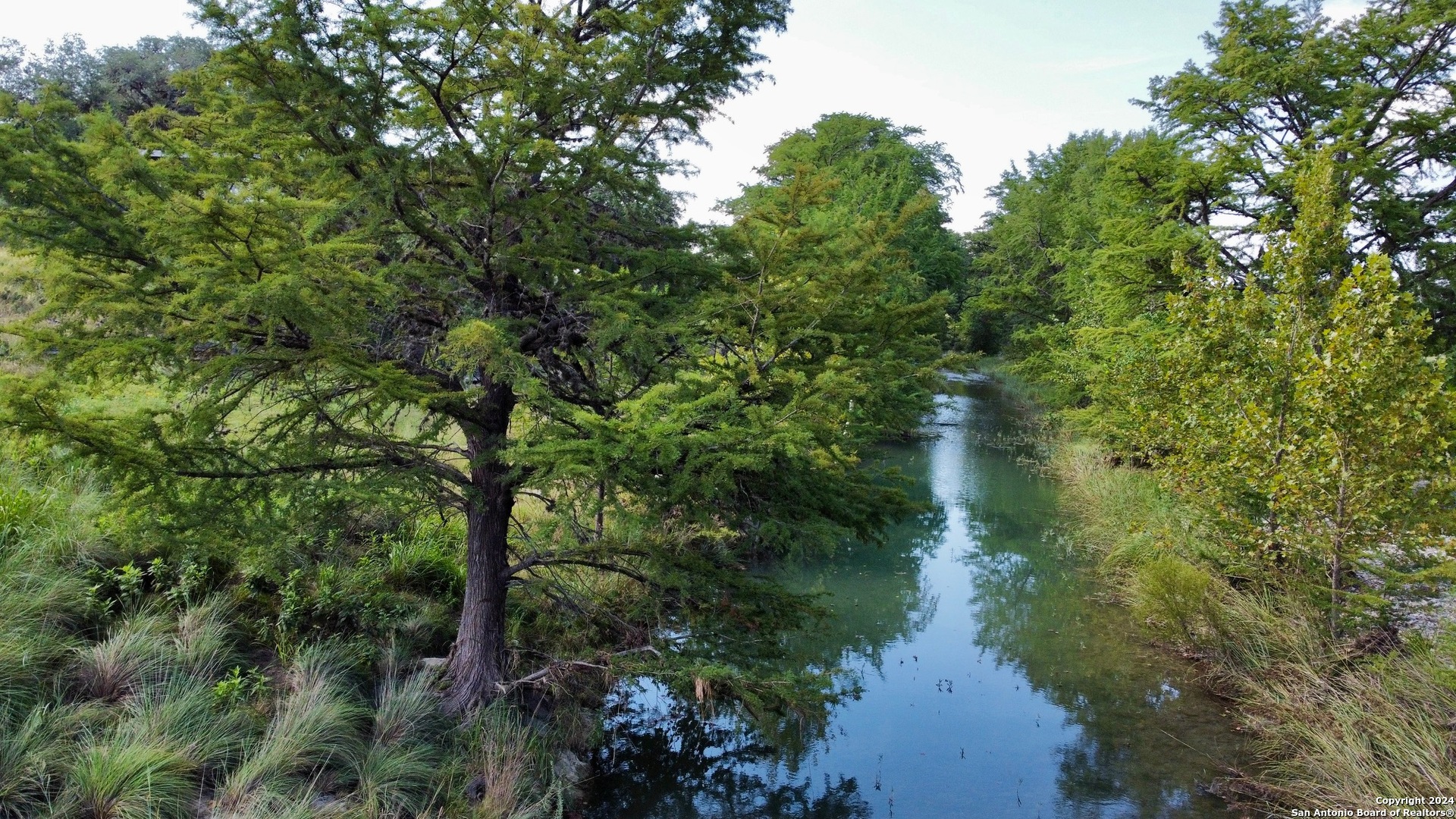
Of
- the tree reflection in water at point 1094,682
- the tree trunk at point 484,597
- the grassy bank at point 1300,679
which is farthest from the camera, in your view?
the tree reflection in water at point 1094,682

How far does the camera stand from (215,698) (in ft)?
16.5

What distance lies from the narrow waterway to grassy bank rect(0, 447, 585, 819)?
124 cm

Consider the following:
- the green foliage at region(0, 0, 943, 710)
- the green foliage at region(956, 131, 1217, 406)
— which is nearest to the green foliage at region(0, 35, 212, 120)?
the green foliage at region(0, 0, 943, 710)

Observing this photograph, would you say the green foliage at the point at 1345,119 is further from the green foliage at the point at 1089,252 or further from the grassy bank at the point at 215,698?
the grassy bank at the point at 215,698

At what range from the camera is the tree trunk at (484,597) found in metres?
5.88

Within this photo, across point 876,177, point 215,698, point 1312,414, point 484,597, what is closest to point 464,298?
point 484,597

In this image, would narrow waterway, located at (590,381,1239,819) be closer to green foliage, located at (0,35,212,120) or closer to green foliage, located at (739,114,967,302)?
green foliage, located at (739,114,967,302)

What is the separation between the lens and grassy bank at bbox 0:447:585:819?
167 inches

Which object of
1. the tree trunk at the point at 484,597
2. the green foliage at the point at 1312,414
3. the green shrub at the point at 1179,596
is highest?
the green foliage at the point at 1312,414

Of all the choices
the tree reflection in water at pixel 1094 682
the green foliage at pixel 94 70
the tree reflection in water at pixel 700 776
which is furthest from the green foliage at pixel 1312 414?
the green foliage at pixel 94 70

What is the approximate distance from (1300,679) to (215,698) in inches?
351

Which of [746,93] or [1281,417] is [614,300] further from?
[1281,417]

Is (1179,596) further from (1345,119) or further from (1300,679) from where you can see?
(1345,119)

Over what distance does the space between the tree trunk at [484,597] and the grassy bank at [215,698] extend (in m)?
0.24
